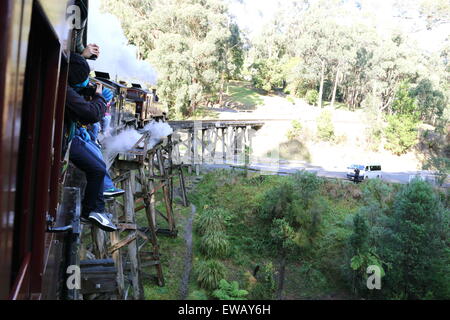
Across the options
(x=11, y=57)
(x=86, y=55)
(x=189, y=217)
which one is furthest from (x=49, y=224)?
(x=189, y=217)

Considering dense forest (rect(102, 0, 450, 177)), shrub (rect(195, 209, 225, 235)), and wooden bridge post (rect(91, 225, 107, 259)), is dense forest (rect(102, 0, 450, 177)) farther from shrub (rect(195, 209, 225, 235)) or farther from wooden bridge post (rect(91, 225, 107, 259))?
wooden bridge post (rect(91, 225, 107, 259))

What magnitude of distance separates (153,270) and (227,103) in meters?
36.3

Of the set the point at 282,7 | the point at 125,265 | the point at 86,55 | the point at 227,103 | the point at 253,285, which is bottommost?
the point at 253,285

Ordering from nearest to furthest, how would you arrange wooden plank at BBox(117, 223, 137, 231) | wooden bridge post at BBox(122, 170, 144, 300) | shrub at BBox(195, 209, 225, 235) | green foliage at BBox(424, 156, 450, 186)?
wooden plank at BBox(117, 223, 137, 231)
wooden bridge post at BBox(122, 170, 144, 300)
shrub at BBox(195, 209, 225, 235)
green foliage at BBox(424, 156, 450, 186)

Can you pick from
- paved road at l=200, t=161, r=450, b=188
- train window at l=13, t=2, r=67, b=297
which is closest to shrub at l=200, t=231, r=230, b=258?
paved road at l=200, t=161, r=450, b=188

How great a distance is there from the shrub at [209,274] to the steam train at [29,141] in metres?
9.06

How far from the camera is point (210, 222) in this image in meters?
14.5

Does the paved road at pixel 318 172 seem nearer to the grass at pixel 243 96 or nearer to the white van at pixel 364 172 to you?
the white van at pixel 364 172

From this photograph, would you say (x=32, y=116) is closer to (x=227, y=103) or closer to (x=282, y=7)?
(x=227, y=103)

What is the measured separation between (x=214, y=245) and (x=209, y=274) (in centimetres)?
193

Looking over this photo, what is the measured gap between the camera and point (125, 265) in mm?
10031

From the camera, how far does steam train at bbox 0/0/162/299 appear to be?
0.84m

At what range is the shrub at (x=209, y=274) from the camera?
10797 millimetres

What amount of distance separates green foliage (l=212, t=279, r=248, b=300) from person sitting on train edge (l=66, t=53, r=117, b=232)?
298 inches
